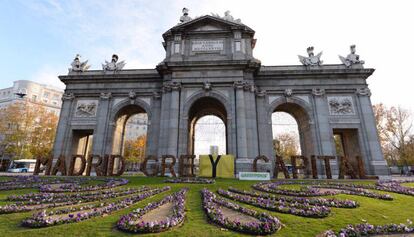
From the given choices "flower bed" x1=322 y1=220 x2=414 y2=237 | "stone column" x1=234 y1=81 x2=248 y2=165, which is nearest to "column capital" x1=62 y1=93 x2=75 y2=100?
"stone column" x1=234 y1=81 x2=248 y2=165

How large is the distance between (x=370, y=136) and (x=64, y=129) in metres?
33.2

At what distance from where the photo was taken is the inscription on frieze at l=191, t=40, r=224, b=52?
82.3 feet

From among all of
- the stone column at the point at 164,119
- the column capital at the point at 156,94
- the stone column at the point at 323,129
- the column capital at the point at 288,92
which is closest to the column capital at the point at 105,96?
the column capital at the point at 156,94

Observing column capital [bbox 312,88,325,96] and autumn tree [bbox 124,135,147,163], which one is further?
autumn tree [bbox 124,135,147,163]

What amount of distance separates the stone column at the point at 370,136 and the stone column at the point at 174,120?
1955 cm

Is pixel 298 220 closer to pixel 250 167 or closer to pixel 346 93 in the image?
pixel 250 167

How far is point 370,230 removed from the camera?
5.86 m

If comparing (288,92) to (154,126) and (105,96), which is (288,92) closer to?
(154,126)

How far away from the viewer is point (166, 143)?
861 inches

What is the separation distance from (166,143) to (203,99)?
6.37 meters

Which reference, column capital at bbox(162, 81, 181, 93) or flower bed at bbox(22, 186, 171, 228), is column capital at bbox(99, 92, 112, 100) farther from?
flower bed at bbox(22, 186, 171, 228)

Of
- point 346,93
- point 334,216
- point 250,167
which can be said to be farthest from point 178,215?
point 346,93

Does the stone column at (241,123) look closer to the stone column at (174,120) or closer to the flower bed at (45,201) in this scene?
the stone column at (174,120)

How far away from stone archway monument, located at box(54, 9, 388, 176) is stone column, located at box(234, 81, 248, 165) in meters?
→ 0.10
